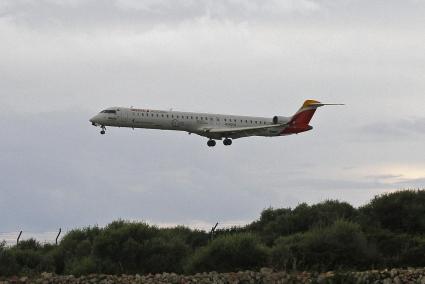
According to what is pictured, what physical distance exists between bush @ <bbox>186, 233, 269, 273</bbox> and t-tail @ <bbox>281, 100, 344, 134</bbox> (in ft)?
156

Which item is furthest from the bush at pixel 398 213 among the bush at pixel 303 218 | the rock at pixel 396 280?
the rock at pixel 396 280

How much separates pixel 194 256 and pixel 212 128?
43.6 meters

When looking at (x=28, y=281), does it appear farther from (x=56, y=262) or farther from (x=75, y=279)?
(x=56, y=262)

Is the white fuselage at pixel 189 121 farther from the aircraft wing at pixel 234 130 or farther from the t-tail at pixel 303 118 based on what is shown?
the t-tail at pixel 303 118

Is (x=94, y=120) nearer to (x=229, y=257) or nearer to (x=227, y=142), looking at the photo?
(x=227, y=142)

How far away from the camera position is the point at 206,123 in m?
70.2

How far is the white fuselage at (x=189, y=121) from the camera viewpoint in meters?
65.2

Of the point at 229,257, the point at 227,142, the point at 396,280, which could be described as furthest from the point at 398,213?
the point at 227,142

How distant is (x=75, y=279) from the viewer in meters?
22.0

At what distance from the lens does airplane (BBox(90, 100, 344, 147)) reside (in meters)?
65.2

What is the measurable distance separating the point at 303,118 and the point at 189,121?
15546 millimetres

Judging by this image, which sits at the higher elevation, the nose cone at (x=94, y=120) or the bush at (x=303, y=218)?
the nose cone at (x=94, y=120)

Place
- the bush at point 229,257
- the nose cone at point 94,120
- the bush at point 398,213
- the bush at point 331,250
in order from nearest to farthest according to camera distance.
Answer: the bush at point 229,257, the bush at point 331,250, the bush at point 398,213, the nose cone at point 94,120

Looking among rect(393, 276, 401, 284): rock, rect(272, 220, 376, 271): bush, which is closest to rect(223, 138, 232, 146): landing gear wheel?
rect(272, 220, 376, 271): bush
